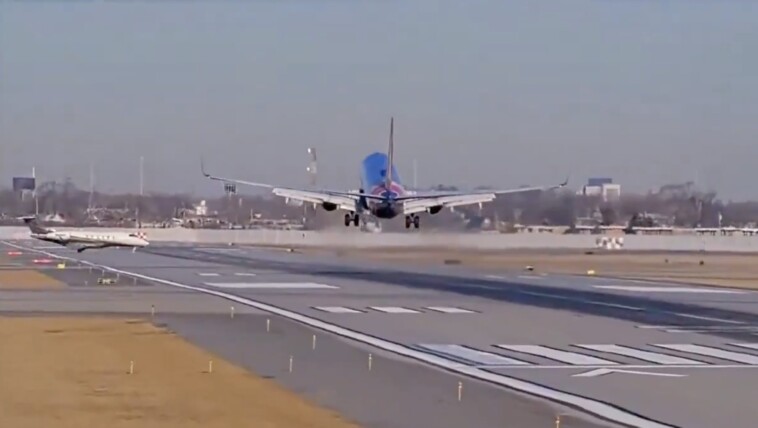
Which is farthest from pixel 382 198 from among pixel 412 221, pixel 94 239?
pixel 94 239

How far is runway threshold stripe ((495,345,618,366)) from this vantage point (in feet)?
86.8

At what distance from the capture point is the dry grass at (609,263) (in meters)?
70.7

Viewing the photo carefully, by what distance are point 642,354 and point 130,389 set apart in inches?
487

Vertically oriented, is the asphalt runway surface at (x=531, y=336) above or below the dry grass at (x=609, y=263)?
below

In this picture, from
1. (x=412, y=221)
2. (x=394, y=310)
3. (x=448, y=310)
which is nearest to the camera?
(x=394, y=310)

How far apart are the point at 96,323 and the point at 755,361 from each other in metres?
16.8

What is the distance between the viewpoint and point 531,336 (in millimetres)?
32562

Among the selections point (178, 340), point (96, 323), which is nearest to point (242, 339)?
point (178, 340)

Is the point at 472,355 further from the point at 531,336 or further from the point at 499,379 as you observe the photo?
the point at 531,336

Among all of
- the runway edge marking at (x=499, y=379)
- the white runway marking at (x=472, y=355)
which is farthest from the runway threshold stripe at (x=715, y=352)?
the runway edge marking at (x=499, y=379)

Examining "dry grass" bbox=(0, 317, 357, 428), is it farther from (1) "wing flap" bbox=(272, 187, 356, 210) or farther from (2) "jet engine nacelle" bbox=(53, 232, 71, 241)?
(2) "jet engine nacelle" bbox=(53, 232, 71, 241)

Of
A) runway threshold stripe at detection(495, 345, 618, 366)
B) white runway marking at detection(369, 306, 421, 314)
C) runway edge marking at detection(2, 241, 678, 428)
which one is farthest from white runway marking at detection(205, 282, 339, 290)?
runway threshold stripe at detection(495, 345, 618, 366)

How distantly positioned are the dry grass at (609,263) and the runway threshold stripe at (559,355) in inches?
1343

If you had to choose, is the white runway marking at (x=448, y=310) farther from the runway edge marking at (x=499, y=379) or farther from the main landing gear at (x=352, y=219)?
the main landing gear at (x=352, y=219)
